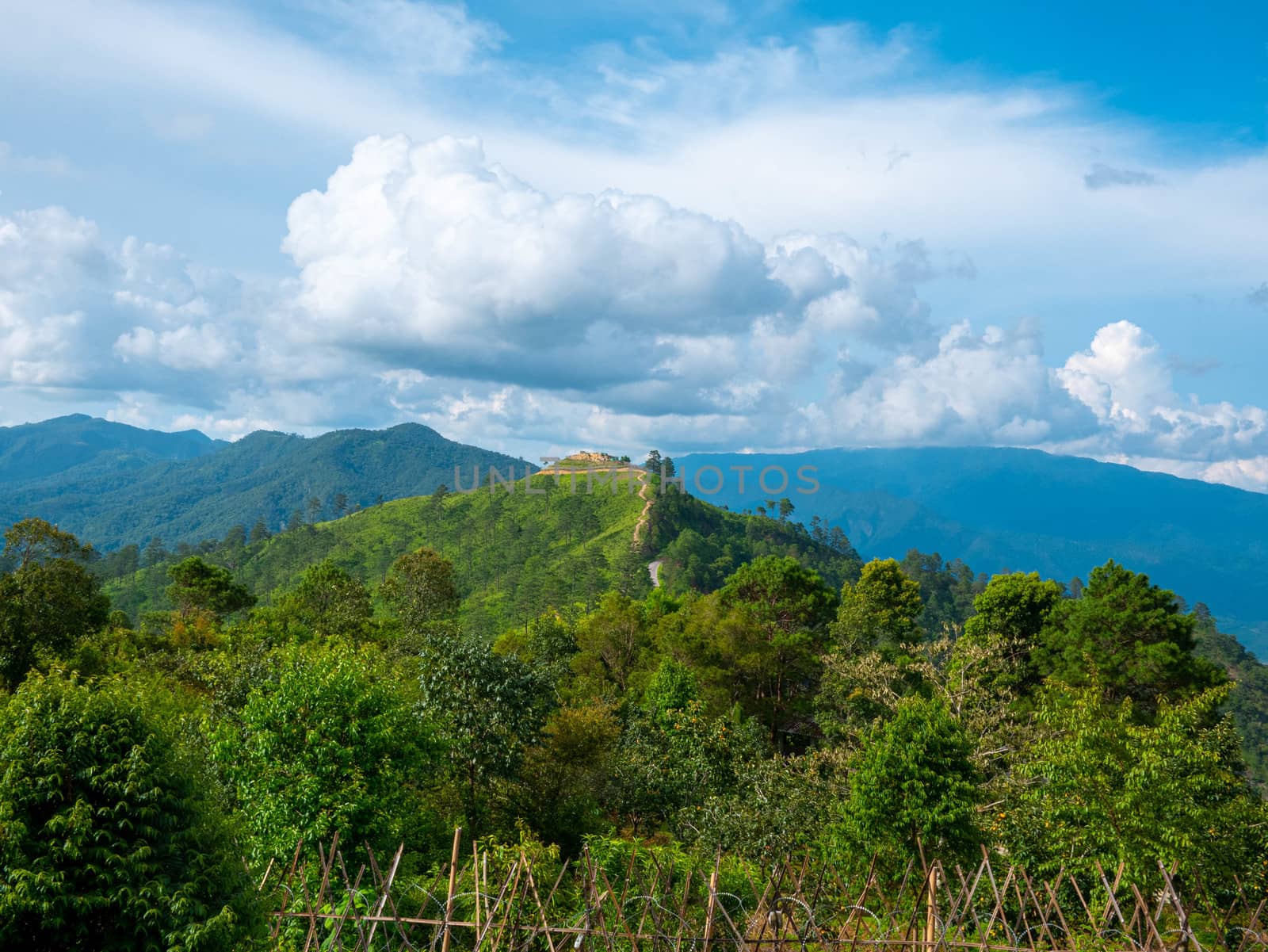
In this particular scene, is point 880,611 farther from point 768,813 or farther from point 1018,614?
point 768,813

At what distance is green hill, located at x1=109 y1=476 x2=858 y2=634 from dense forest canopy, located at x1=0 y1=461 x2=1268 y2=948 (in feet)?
131

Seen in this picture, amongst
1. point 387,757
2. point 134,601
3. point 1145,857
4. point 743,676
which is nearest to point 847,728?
point 743,676

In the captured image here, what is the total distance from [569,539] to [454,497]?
33540 mm

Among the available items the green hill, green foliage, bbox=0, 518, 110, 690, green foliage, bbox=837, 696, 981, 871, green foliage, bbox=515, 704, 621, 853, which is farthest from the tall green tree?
the green hill

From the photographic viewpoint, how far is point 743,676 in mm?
43688

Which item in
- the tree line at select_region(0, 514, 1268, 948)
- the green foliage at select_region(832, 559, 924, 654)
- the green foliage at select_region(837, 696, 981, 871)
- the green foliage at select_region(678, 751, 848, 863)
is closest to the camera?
the tree line at select_region(0, 514, 1268, 948)

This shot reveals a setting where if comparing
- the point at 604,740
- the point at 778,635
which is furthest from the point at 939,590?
the point at 604,740

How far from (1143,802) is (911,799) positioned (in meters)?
4.54

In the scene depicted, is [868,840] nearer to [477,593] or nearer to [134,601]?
[477,593]

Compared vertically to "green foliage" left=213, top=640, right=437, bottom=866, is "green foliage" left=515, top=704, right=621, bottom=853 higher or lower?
lower

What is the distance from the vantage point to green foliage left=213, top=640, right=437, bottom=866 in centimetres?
1648

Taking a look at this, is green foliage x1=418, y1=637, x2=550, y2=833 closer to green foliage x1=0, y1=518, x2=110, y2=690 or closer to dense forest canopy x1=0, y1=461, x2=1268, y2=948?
dense forest canopy x1=0, y1=461, x2=1268, y2=948

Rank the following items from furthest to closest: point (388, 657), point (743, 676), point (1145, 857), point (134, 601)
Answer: point (134, 601)
point (743, 676)
point (388, 657)
point (1145, 857)

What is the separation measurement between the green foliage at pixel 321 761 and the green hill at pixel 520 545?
63.9 metres
